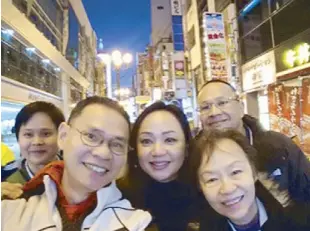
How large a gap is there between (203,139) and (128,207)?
1.89ft

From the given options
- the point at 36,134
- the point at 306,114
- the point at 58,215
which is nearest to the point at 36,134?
the point at 36,134

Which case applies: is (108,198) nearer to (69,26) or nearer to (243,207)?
(243,207)

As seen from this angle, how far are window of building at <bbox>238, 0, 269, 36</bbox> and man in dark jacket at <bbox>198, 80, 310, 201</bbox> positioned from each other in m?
8.44

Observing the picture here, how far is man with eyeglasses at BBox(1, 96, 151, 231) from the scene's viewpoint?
4.87 feet

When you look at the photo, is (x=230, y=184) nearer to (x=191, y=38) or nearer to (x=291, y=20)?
(x=291, y=20)

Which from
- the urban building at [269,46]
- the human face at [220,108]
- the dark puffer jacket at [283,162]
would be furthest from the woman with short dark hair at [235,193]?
the urban building at [269,46]

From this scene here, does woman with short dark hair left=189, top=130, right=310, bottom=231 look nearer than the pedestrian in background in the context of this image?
Yes

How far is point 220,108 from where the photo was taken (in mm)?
2797

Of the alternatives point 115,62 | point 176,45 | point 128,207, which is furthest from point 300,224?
point 176,45

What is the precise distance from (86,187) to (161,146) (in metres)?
0.55

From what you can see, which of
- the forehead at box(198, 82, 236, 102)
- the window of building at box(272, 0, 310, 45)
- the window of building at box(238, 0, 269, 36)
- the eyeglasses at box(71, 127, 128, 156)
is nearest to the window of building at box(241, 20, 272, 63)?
the window of building at box(238, 0, 269, 36)

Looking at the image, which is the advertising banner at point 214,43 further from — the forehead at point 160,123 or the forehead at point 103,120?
the forehead at point 103,120

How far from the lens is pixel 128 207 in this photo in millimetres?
1559

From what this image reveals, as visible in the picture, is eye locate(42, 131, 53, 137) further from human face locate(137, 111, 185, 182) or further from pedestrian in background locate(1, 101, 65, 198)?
human face locate(137, 111, 185, 182)
